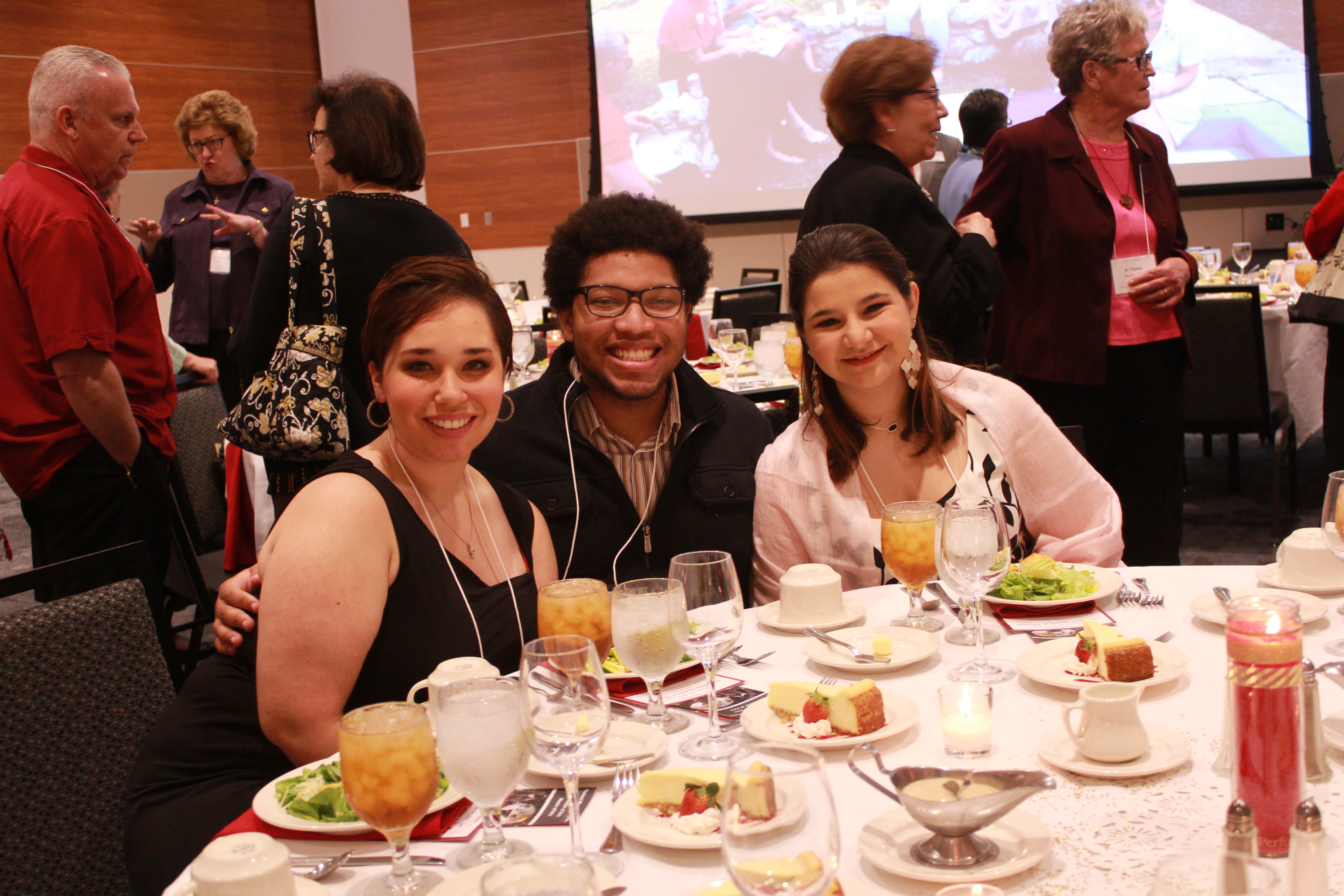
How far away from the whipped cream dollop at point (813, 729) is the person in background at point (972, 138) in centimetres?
461

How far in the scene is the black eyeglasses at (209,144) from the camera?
4.96m

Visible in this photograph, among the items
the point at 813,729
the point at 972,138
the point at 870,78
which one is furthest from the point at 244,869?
the point at 972,138

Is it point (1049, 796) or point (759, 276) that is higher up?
point (759, 276)

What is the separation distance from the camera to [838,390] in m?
2.30

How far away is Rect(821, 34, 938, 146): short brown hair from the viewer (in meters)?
2.97

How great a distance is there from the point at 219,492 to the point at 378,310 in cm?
209

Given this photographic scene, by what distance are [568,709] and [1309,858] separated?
25.0 inches

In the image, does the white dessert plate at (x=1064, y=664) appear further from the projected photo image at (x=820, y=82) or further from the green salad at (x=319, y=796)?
the projected photo image at (x=820, y=82)

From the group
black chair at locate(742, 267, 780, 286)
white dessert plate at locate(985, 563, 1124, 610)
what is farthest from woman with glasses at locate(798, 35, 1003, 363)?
black chair at locate(742, 267, 780, 286)

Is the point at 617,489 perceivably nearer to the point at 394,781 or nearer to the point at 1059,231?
the point at 394,781

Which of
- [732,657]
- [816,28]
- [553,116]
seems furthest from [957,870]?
[553,116]

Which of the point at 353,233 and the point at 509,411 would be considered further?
the point at 353,233

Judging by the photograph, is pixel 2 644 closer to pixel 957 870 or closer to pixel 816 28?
pixel 957 870

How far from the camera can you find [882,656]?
1519mm
